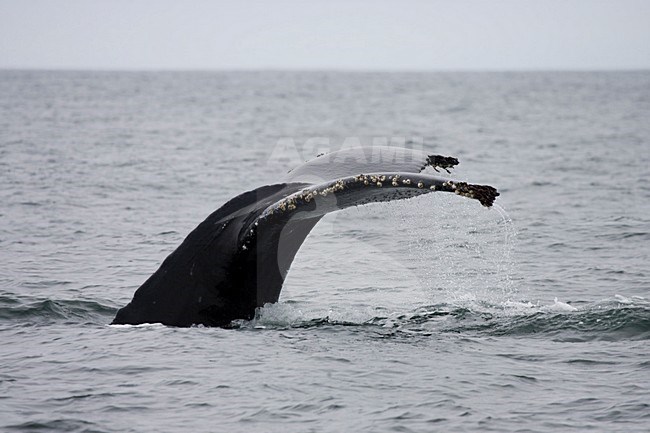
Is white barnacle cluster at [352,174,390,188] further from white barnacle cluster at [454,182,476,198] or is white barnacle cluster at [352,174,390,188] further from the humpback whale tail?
white barnacle cluster at [454,182,476,198]

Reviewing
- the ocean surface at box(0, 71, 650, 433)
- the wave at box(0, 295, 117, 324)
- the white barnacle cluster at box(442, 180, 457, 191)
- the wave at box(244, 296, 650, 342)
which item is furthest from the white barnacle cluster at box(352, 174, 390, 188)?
the wave at box(0, 295, 117, 324)

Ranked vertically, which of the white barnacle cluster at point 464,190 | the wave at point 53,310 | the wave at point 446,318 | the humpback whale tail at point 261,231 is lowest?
the wave at point 53,310

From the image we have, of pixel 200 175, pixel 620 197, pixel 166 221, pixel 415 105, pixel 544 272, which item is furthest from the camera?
pixel 415 105

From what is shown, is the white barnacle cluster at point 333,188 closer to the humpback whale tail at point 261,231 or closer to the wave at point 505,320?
the humpback whale tail at point 261,231

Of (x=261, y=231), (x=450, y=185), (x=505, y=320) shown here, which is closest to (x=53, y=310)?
(x=261, y=231)

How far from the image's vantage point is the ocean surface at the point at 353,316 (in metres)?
6.93

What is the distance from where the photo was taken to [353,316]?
9531 mm

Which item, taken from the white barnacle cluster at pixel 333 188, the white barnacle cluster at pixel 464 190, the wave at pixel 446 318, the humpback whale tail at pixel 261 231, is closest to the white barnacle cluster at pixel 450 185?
the white barnacle cluster at pixel 464 190

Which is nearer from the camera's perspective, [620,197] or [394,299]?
[394,299]

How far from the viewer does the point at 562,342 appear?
28.0 ft

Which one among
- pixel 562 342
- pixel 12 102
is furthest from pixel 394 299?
pixel 12 102

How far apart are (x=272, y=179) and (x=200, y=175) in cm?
194

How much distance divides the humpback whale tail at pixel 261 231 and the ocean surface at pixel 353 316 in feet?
1.40

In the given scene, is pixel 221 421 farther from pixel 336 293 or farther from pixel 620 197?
pixel 620 197
